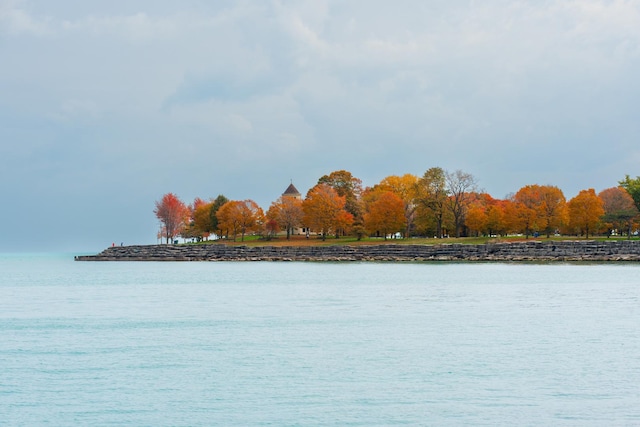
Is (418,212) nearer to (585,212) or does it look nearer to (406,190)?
(406,190)

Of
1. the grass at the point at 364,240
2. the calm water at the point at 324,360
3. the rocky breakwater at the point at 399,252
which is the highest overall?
the grass at the point at 364,240

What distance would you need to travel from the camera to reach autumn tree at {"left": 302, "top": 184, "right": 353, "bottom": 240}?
338ft

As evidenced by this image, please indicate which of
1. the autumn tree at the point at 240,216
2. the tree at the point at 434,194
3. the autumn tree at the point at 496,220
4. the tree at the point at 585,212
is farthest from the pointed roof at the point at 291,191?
the tree at the point at 585,212

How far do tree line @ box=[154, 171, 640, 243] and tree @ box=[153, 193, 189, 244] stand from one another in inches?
6.3

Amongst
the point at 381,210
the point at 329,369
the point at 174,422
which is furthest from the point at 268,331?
the point at 381,210

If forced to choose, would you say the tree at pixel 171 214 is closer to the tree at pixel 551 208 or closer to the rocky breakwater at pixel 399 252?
the rocky breakwater at pixel 399 252

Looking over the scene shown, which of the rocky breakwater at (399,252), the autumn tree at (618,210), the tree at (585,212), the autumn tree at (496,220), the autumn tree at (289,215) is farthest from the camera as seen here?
the autumn tree at (289,215)

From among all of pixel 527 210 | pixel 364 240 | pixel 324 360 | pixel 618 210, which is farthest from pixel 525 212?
pixel 324 360

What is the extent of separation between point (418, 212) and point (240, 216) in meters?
27.2

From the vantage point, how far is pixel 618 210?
9344 cm

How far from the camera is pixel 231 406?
14516 millimetres

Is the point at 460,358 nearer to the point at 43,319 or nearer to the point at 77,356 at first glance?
the point at 77,356

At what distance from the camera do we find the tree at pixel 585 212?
3460 inches

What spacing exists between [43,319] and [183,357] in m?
10.9
